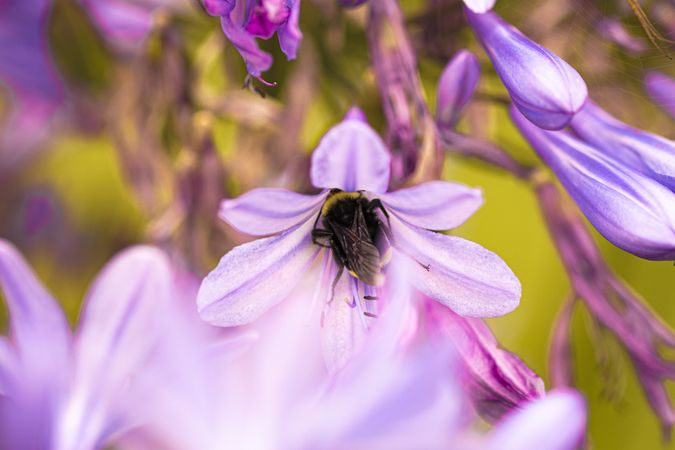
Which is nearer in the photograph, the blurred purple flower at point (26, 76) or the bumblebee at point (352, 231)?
the bumblebee at point (352, 231)

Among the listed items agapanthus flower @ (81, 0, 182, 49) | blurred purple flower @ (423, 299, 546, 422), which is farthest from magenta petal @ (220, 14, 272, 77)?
agapanthus flower @ (81, 0, 182, 49)

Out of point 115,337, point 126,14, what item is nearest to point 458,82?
point 115,337

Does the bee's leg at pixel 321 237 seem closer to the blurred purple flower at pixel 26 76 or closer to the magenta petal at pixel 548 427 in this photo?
the magenta petal at pixel 548 427

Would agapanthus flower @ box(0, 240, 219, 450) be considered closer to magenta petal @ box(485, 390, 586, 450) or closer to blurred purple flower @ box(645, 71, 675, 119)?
magenta petal @ box(485, 390, 586, 450)

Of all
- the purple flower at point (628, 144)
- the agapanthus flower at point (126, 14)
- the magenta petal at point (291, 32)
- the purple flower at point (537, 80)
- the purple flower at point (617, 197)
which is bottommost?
the purple flower at point (617, 197)

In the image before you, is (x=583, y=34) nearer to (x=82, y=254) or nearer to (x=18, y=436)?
(x=18, y=436)

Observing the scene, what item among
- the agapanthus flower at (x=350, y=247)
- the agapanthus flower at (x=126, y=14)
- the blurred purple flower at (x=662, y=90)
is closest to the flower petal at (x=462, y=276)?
the agapanthus flower at (x=350, y=247)
